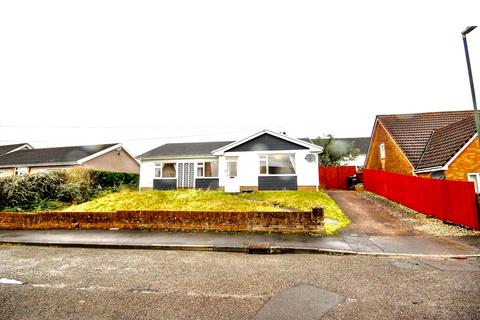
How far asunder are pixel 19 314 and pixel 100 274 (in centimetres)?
197

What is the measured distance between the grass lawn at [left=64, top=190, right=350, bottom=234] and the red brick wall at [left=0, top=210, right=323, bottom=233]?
2385mm

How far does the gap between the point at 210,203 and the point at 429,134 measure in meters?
18.4

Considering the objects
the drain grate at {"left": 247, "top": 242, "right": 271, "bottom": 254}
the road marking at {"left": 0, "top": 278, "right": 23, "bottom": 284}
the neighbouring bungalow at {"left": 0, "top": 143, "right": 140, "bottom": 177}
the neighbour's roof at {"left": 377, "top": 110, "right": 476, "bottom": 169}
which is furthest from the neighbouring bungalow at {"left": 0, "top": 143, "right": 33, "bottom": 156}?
the neighbour's roof at {"left": 377, "top": 110, "right": 476, "bottom": 169}

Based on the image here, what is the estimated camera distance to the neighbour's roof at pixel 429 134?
15.8 metres

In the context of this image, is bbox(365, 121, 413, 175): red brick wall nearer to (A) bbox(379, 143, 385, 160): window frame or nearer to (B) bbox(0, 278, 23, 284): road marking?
(A) bbox(379, 143, 385, 160): window frame

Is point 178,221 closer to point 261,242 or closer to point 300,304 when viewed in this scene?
point 261,242

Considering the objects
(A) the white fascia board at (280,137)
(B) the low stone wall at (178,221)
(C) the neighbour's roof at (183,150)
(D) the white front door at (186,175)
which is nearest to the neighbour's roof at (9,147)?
(C) the neighbour's roof at (183,150)

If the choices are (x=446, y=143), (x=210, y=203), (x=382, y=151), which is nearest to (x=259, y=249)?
(x=210, y=203)

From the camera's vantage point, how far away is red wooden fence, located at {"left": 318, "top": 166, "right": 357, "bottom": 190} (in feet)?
91.1

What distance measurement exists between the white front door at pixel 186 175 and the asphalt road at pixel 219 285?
15.9 metres

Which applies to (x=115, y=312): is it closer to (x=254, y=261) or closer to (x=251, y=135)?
(x=254, y=261)

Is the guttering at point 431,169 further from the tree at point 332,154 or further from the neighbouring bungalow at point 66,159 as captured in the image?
the neighbouring bungalow at point 66,159

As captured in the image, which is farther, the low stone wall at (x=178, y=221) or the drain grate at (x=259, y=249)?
the low stone wall at (x=178, y=221)

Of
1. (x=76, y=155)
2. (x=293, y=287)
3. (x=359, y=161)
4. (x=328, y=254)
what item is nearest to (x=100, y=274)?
(x=293, y=287)
